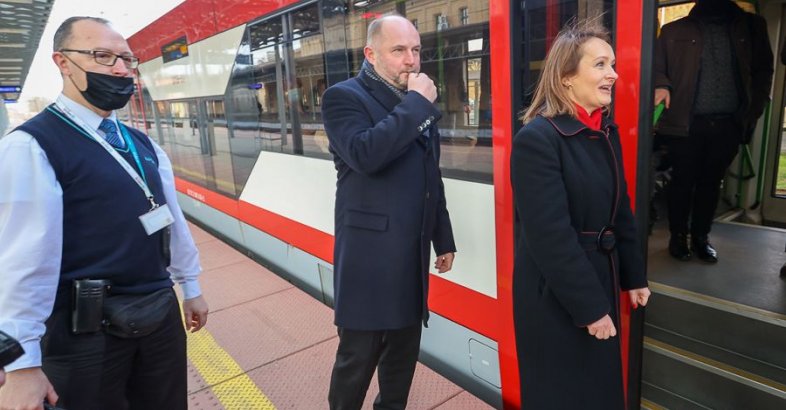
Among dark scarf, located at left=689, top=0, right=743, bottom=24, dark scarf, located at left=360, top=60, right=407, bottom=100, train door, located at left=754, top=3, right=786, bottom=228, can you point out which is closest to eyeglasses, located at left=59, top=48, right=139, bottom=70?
dark scarf, located at left=360, top=60, right=407, bottom=100

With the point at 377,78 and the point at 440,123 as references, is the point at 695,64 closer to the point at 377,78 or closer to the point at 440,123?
the point at 440,123

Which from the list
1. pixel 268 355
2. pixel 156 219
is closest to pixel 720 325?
pixel 156 219

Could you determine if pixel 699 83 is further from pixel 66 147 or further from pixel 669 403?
pixel 66 147

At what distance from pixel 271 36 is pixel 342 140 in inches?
94.6

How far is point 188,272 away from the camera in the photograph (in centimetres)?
187

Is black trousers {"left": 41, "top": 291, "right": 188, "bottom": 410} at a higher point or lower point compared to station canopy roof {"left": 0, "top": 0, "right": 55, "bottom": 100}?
lower

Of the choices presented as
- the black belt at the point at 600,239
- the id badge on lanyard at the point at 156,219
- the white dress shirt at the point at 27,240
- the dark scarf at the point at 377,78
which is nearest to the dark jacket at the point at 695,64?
the black belt at the point at 600,239

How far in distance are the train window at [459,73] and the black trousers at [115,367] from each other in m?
1.36

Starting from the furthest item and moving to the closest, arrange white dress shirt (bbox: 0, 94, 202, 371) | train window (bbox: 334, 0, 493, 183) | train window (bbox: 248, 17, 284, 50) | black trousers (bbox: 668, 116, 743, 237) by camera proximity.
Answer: train window (bbox: 248, 17, 284, 50) < black trousers (bbox: 668, 116, 743, 237) < train window (bbox: 334, 0, 493, 183) < white dress shirt (bbox: 0, 94, 202, 371)

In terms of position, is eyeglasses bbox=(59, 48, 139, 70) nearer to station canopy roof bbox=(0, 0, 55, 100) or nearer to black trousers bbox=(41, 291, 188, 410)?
black trousers bbox=(41, 291, 188, 410)

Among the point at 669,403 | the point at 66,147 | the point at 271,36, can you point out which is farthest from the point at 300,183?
the point at 669,403

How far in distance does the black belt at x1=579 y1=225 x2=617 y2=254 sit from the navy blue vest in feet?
4.27

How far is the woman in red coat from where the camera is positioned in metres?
1.42

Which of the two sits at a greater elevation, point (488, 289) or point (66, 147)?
point (66, 147)
